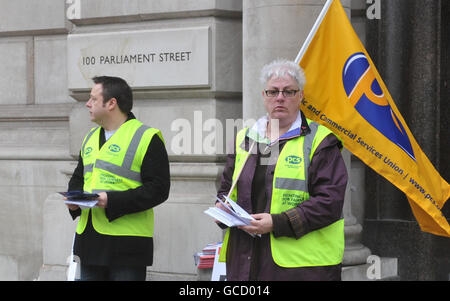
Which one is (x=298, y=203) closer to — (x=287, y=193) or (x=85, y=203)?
(x=287, y=193)

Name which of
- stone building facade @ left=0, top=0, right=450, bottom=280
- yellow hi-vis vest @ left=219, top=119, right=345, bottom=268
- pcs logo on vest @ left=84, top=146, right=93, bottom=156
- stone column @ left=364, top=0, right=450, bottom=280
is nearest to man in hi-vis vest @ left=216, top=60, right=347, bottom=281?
yellow hi-vis vest @ left=219, top=119, right=345, bottom=268

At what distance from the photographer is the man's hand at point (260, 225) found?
4543 millimetres

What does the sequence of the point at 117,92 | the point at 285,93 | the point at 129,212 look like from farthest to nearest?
1. the point at 117,92
2. the point at 129,212
3. the point at 285,93

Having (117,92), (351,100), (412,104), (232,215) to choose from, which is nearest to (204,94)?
(412,104)

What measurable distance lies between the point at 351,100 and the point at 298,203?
1137mm

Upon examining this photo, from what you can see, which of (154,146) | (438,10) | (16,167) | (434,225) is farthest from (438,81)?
(16,167)

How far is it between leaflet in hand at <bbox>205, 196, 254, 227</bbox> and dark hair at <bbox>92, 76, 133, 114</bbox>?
1364 millimetres

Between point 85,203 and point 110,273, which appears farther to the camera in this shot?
point 110,273

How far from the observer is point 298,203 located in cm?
469

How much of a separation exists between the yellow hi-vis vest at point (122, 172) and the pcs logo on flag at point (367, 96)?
1239 mm

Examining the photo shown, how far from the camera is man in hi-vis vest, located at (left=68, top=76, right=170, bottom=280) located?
5508 millimetres

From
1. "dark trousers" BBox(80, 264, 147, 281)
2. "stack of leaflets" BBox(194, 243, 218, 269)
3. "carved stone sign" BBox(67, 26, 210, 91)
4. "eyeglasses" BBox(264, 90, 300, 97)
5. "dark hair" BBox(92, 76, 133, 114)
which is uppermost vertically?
"carved stone sign" BBox(67, 26, 210, 91)

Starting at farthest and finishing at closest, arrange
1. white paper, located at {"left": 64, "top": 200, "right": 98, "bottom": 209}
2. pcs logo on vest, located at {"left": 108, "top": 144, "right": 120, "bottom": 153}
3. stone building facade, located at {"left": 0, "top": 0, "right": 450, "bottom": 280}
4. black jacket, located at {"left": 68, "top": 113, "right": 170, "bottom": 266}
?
stone building facade, located at {"left": 0, "top": 0, "right": 450, "bottom": 280} < pcs logo on vest, located at {"left": 108, "top": 144, "right": 120, "bottom": 153} < black jacket, located at {"left": 68, "top": 113, "right": 170, "bottom": 266} < white paper, located at {"left": 64, "top": 200, "right": 98, "bottom": 209}

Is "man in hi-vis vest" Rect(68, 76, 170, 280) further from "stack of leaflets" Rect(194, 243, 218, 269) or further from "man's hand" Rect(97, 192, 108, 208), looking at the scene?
"stack of leaflets" Rect(194, 243, 218, 269)
